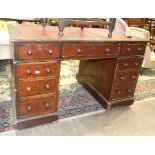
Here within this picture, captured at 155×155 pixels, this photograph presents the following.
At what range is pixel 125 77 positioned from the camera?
2.32 meters

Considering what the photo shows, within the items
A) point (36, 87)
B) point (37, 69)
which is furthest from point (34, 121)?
point (37, 69)

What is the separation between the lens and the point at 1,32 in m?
2.92

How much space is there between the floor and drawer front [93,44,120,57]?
0.71 meters

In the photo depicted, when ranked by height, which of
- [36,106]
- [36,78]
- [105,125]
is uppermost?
[36,78]

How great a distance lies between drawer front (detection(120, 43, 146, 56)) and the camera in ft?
6.93

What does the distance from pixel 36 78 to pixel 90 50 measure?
0.57 m

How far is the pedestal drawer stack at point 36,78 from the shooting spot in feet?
5.32

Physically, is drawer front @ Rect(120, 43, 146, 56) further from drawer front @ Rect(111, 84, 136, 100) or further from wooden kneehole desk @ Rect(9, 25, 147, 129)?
drawer front @ Rect(111, 84, 136, 100)

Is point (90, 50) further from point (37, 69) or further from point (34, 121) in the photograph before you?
point (34, 121)

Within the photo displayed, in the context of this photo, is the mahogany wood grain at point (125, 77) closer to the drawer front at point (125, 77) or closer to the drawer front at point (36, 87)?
the drawer front at point (125, 77)

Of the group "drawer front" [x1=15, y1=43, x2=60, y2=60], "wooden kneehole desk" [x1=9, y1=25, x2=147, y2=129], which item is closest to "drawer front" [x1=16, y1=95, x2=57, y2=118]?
"wooden kneehole desk" [x1=9, y1=25, x2=147, y2=129]

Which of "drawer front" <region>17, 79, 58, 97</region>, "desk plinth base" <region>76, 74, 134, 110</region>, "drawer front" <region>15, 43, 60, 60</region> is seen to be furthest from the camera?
"desk plinth base" <region>76, 74, 134, 110</region>

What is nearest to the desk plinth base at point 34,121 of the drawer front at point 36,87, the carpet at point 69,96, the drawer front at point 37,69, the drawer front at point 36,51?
the carpet at point 69,96
